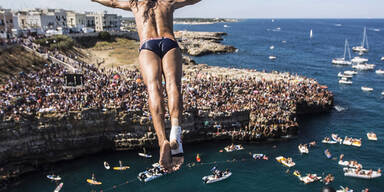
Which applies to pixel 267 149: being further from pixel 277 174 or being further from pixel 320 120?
pixel 320 120

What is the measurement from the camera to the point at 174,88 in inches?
256

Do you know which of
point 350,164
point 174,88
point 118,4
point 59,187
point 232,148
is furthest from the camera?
point 232,148

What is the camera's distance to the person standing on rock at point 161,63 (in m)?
6.00

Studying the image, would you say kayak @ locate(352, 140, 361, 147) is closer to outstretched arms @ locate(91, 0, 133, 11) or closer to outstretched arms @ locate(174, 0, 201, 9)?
outstretched arms @ locate(174, 0, 201, 9)

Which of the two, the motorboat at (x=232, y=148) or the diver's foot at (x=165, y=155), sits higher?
the diver's foot at (x=165, y=155)

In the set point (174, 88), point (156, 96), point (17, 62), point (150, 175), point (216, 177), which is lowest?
point (216, 177)

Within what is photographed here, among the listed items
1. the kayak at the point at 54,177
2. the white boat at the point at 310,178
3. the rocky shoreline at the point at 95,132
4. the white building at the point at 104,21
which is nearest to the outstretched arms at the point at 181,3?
the rocky shoreline at the point at 95,132

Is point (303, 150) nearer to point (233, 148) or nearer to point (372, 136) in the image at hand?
point (233, 148)

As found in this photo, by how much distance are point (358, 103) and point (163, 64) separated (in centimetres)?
7025

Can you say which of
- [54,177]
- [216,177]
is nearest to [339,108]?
[216,177]

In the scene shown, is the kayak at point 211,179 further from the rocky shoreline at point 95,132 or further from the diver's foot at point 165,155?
the diver's foot at point 165,155

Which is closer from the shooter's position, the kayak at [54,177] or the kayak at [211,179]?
the kayak at [211,179]

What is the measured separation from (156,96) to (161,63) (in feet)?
3.24

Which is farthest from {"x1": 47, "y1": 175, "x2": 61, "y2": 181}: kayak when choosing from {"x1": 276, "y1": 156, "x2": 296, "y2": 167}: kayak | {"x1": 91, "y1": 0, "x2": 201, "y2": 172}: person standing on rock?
{"x1": 91, "y1": 0, "x2": 201, "y2": 172}: person standing on rock
